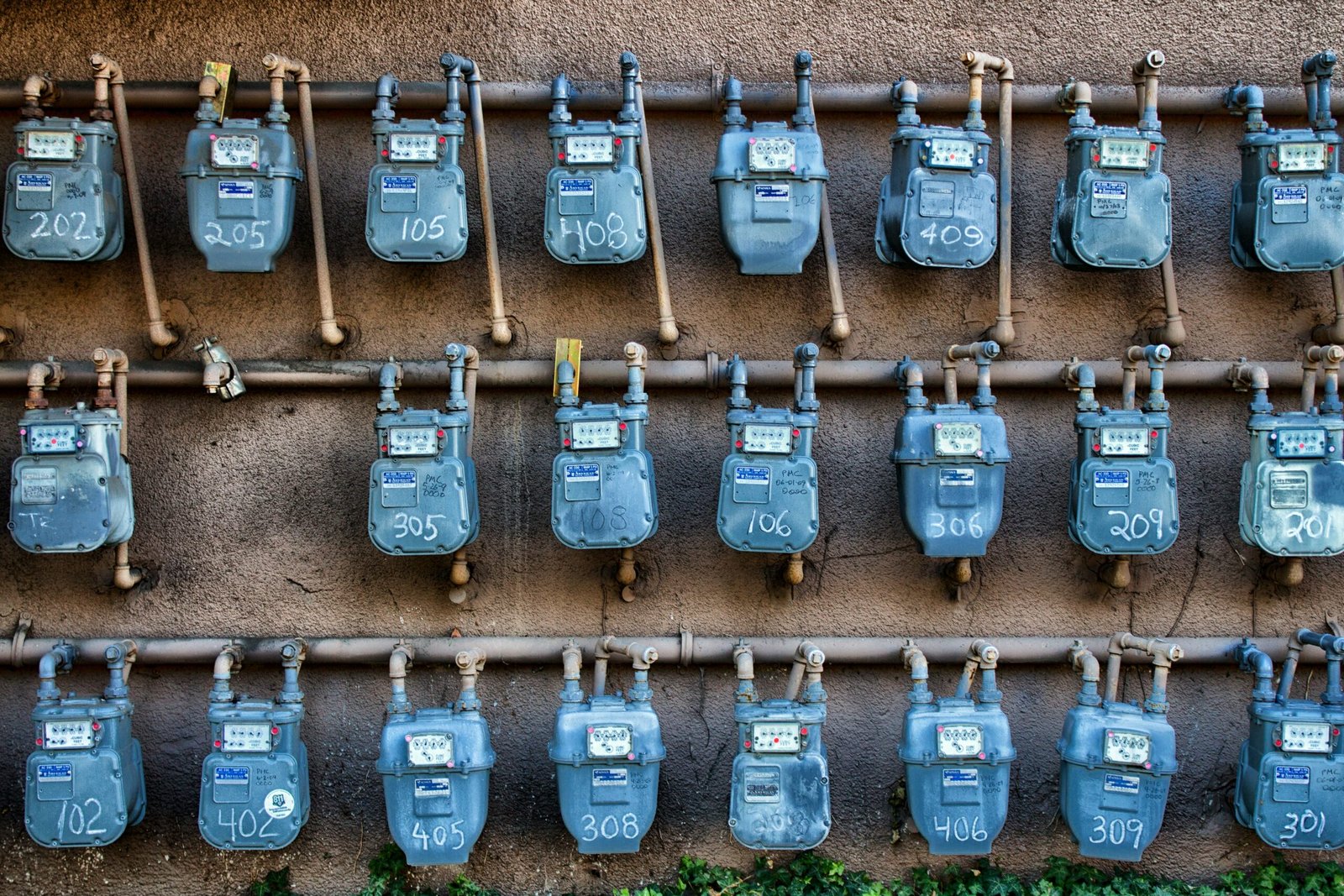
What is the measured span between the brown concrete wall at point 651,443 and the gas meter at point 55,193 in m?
0.35

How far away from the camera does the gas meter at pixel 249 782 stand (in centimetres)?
388

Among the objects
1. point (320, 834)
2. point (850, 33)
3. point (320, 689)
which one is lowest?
point (320, 834)

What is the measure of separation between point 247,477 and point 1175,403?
138 inches

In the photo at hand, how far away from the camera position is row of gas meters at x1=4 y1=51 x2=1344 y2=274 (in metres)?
4.04

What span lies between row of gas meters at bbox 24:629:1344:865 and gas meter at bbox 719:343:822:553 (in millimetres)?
451

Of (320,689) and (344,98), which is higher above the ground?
(344,98)

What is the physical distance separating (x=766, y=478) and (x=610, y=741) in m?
1.01

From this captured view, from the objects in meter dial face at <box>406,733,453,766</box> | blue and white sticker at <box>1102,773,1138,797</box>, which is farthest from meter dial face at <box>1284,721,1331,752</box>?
meter dial face at <box>406,733,453,766</box>

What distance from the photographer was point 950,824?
154 inches

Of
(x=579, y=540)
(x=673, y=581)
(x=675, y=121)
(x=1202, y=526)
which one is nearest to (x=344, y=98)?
(x=675, y=121)

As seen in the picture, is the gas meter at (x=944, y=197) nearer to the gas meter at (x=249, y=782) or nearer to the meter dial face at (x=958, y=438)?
the meter dial face at (x=958, y=438)

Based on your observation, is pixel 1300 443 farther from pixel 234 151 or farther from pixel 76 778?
pixel 76 778

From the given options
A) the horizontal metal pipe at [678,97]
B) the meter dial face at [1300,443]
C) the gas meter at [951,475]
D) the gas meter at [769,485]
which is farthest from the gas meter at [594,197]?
the meter dial face at [1300,443]

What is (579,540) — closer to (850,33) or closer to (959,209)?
(959,209)
